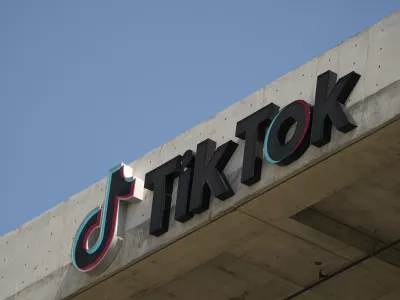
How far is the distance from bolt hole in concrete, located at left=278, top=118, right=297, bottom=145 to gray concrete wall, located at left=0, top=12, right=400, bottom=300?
1.41ft

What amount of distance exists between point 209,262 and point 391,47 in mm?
6046

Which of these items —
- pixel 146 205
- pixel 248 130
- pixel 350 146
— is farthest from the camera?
pixel 146 205

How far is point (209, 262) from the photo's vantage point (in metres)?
23.9

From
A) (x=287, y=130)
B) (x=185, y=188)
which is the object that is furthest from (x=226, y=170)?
(x=287, y=130)

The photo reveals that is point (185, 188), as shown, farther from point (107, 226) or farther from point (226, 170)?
point (107, 226)

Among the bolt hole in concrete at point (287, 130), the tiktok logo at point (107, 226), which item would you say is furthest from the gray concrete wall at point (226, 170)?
the bolt hole in concrete at point (287, 130)

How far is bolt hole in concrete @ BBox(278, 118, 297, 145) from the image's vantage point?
20969 mm

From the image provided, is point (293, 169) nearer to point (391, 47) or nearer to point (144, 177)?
point (391, 47)

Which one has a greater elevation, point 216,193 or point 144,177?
point 144,177

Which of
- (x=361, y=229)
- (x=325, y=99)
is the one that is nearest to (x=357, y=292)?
(x=361, y=229)

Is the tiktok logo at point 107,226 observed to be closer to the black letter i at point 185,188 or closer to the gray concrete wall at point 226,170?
the gray concrete wall at point 226,170

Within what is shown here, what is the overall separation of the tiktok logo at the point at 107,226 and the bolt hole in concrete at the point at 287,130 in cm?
369

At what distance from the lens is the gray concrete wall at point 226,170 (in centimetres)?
1994

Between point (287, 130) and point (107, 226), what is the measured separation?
14.8ft
